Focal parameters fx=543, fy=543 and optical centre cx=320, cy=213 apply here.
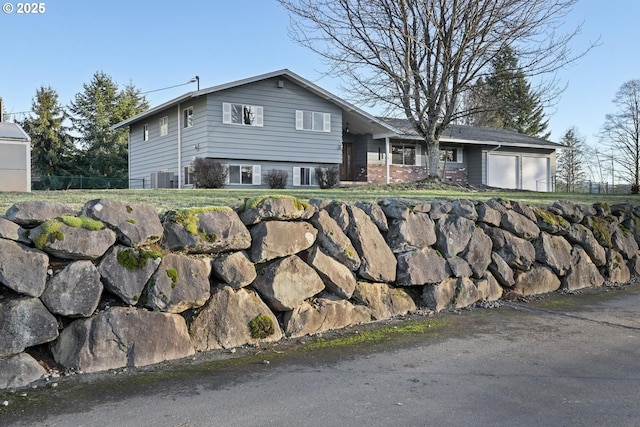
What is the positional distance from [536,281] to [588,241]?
1465 millimetres

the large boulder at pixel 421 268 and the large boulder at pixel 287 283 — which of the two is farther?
the large boulder at pixel 421 268

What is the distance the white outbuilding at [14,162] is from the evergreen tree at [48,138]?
30.5m

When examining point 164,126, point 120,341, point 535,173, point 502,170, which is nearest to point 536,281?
point 120,341

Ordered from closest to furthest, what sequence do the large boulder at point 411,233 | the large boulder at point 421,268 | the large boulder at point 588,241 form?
the large boulder at point 421,268 < the large boulder at point 411,233 < the large boulder at point 588,241

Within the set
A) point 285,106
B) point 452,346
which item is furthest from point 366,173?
point 452,346

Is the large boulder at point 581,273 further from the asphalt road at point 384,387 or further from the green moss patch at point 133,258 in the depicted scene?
the green moss patch at point 133,258

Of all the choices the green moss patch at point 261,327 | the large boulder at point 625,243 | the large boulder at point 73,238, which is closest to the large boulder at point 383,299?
the green moss patch at point 261,327

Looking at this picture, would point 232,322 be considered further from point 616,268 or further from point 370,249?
point 616,268

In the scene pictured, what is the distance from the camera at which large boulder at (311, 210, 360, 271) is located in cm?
555

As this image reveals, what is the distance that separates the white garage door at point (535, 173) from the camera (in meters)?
31.6

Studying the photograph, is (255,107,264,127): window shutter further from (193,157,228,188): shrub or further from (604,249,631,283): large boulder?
(604,249,631,283): large boulder

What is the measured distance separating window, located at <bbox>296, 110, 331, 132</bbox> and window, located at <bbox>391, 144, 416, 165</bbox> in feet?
17.4

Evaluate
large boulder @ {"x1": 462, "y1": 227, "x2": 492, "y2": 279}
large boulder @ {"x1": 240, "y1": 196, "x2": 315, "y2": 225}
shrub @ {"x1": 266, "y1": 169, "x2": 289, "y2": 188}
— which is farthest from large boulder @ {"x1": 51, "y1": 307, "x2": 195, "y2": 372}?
shrub @ {"x1": 266, "y1": 169, "x2": 289, "y2": 188}

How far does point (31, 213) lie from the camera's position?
4156mm
